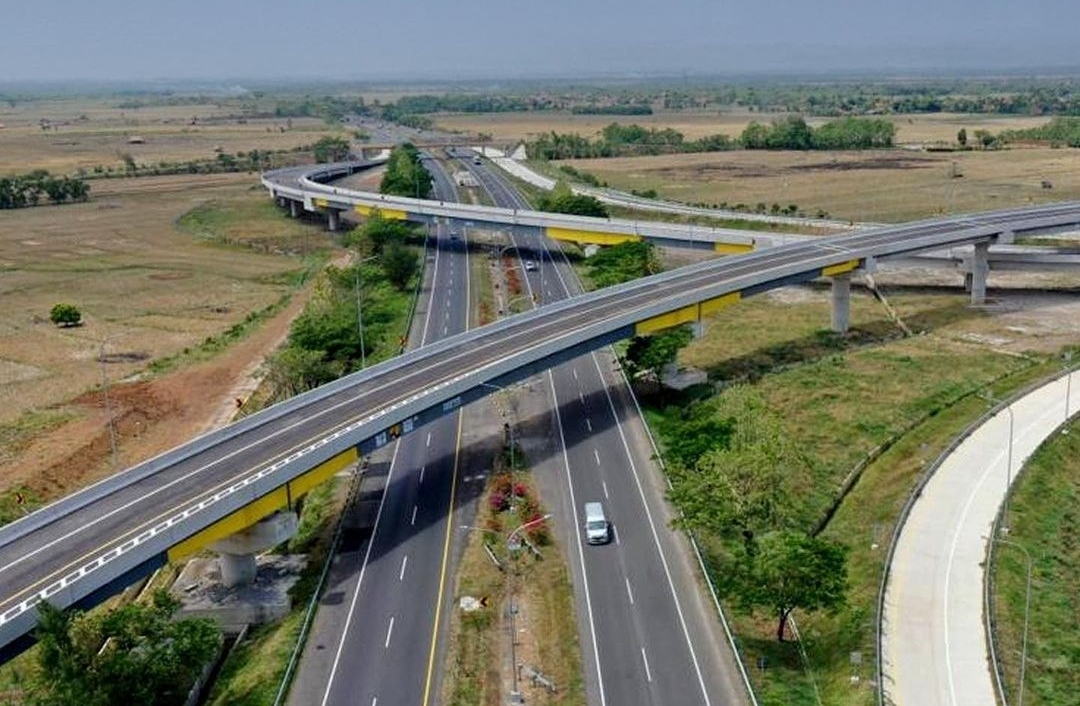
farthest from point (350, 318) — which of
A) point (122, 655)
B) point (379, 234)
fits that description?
point (122, 655)

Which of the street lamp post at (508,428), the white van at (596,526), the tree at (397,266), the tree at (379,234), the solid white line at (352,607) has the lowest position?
the solid white line at (352,607)

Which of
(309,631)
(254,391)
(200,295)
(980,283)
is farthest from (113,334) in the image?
(980,283)

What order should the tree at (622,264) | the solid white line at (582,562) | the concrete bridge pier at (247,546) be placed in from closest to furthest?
the solid white line at (582,562) < the concrete bridge pier at (247,546) < the tree at (622,264)

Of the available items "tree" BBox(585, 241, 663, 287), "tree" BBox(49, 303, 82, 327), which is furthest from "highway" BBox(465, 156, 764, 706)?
A: "tree" BBox(49, 303, 82, 327)

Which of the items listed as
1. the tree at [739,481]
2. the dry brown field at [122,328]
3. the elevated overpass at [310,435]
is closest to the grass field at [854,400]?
the tree at [739,481]

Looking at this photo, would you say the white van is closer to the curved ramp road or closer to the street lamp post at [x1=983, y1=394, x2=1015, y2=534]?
the curved ramp road

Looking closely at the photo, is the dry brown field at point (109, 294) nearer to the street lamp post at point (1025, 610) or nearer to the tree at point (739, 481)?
the tree at point (739, 481)

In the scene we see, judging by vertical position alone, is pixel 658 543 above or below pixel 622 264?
below

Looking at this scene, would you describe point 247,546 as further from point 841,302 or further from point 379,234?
point 379,234
